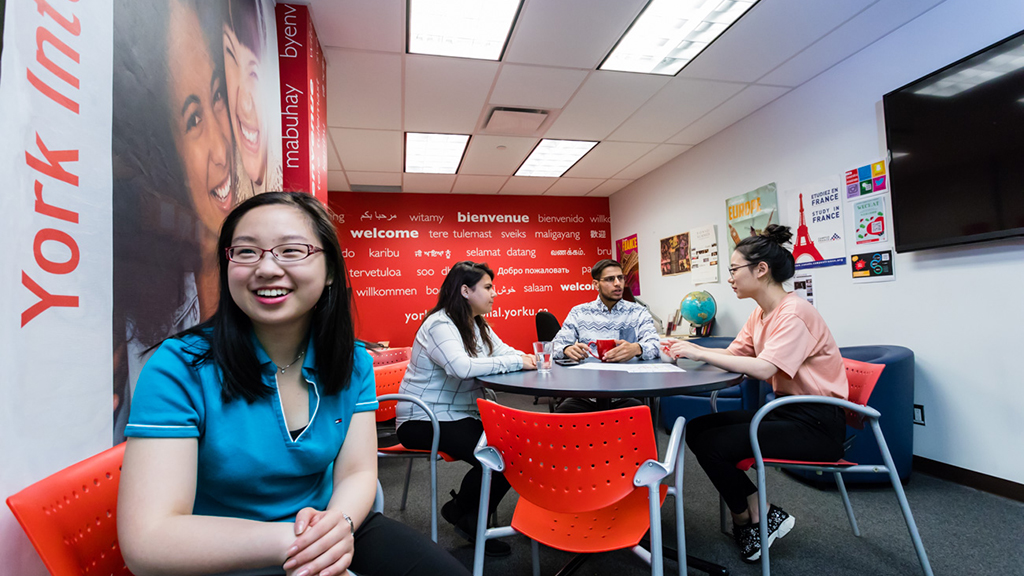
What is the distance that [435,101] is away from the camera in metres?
3.41

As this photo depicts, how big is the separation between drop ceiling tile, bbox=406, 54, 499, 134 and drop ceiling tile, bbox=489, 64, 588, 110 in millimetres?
99

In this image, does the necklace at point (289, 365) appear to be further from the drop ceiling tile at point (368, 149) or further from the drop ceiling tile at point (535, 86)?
the drop ceiling tile at point (368, 149)

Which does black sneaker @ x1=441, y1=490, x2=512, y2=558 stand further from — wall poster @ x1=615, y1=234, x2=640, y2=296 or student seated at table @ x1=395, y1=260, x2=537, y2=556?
wall poster @ x1=615, y1=234, x2=640, y2=296

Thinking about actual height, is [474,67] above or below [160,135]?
above

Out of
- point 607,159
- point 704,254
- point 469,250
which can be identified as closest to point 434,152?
point 469,250

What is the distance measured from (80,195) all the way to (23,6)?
32 centimetres

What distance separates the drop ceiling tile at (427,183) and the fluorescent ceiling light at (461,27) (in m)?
2.45

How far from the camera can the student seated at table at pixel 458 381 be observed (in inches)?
76.0

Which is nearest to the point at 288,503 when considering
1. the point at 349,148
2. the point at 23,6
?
the point at 23,6

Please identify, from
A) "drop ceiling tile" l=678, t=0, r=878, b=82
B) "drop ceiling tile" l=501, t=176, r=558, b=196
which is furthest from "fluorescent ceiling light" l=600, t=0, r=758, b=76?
"drop ceiling tile" l=501, t=176, r=558, b=196

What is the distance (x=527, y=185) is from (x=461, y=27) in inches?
125

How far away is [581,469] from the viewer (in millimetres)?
1117

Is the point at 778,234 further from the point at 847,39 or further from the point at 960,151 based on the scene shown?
the point at 847,39

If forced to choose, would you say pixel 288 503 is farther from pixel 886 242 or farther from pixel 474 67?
pixel 886 242
